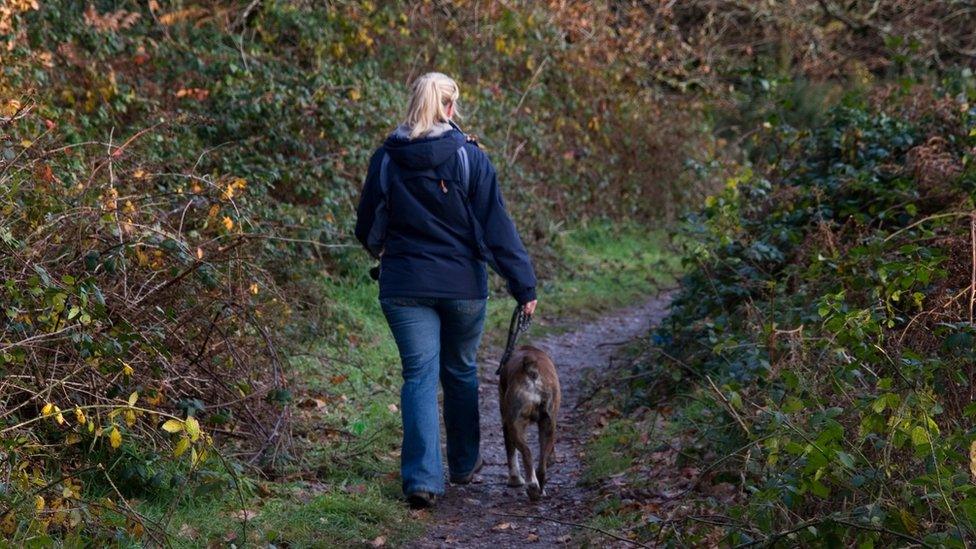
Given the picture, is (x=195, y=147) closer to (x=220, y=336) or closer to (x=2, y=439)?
(x=220, y=336)

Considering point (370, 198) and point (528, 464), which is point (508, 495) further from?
point (370, 198)

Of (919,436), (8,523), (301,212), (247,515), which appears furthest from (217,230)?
(919,436)

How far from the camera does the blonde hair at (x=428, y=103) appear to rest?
6105 millimetres

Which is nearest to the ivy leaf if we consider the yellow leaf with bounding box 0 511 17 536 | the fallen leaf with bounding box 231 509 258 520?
the fallen leaf with bounding box 231 509 258 520

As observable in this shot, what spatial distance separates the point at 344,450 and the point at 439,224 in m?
1.66

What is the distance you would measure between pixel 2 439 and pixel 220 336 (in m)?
2.10

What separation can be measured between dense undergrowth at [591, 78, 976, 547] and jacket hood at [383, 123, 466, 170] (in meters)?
1.73

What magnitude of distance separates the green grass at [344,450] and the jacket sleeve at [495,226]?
139 cm

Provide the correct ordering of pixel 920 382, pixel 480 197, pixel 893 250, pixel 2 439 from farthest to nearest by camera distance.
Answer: pixel 893 250
pixel 480 197
pixel 920 382
pixel 2 439

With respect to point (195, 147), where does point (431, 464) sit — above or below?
below

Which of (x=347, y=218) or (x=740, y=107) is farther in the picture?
(x=740, y=107)

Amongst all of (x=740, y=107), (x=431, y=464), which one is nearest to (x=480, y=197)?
(x=431, y=464)

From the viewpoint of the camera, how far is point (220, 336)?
21.3 ft

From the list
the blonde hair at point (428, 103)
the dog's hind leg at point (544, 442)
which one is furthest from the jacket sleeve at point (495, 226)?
the dog's hind leg at point (544, 442)
